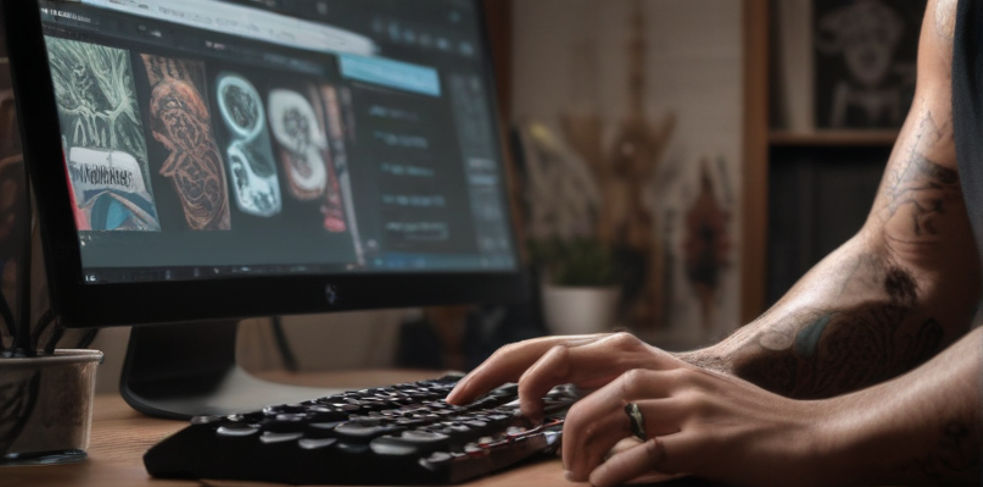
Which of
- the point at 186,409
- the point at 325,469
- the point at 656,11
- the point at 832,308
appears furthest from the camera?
the point at 656,11

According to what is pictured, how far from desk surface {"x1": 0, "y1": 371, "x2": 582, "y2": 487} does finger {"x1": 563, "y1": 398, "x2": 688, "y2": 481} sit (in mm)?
13

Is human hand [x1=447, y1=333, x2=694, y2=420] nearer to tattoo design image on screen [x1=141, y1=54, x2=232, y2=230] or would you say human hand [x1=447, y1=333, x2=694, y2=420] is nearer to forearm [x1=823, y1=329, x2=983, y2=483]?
forearm [x1=823, y1=329, x2=983, y2=483]

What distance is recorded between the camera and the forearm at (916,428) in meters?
0.58

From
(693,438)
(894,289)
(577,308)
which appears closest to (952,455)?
(693,438)

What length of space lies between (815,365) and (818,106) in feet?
5.59

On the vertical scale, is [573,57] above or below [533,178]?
above

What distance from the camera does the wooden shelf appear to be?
246 centimetres

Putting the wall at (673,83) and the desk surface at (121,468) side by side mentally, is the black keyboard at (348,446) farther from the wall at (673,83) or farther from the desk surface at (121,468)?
the wall at (673,83)

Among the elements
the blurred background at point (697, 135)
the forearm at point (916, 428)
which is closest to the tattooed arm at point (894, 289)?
the forearm at point (916, 428)

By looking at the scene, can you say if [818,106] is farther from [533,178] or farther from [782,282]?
[533,178]

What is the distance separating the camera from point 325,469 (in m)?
0.56

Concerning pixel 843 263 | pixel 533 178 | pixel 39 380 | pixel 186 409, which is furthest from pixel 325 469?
pixel 533 178

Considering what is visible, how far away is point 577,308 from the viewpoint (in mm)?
2273

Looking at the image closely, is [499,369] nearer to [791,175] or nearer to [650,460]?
[650,460]
